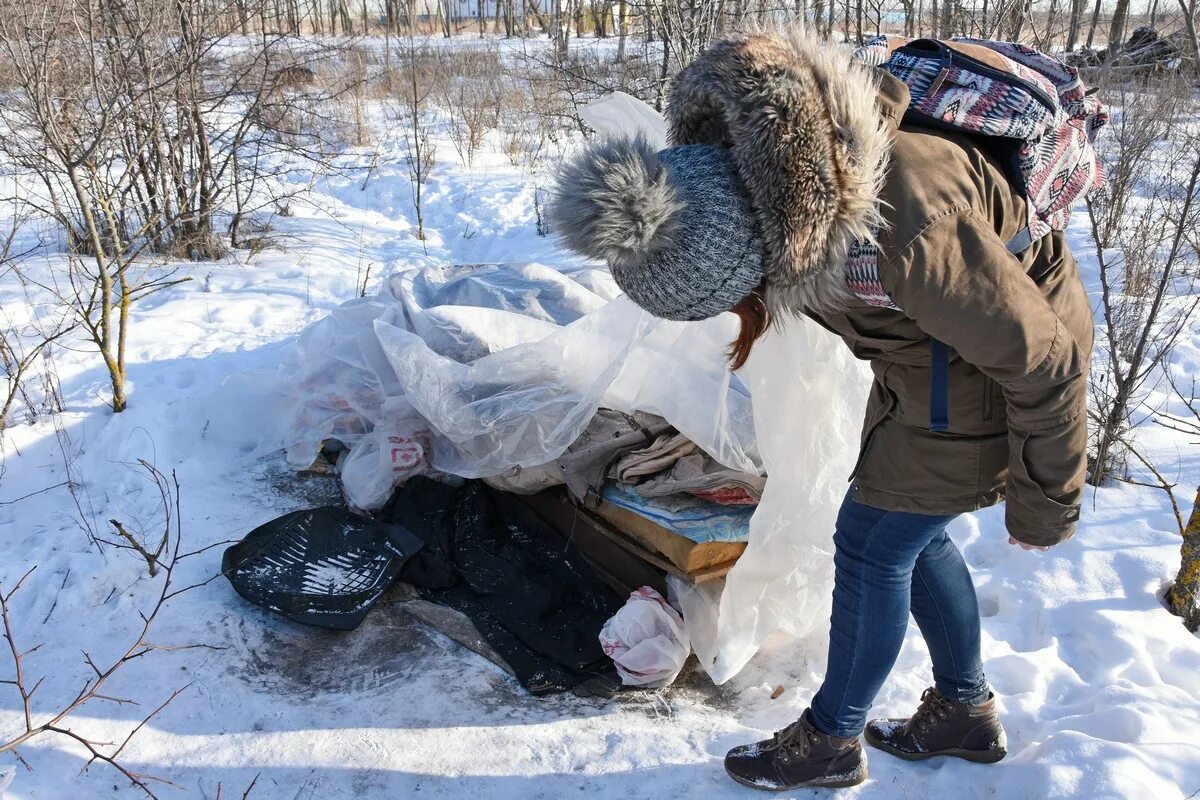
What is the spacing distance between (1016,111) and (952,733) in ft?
4.35

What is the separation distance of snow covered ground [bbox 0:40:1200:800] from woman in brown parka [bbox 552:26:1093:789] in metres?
0.63

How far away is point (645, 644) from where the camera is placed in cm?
217

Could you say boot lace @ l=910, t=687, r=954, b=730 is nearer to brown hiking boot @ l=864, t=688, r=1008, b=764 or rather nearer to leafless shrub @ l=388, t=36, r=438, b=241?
brown hiking boot @ l=864, t=688, r=1008, b=764

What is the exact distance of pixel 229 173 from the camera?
638 cm

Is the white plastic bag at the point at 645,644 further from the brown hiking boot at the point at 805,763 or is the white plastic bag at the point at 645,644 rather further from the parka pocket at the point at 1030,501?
the parka pocket at the point at 1030,501

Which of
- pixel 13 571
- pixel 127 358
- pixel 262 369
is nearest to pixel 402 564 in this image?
pixel 13 571

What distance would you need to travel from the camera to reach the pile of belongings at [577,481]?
2158mm

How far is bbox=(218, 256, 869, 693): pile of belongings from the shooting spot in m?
2.16

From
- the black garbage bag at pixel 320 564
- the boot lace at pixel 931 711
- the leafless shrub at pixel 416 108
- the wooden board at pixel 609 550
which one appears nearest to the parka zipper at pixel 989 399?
the boot lace at pixel 931 711

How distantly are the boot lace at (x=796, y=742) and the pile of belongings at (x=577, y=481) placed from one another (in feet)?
1.22

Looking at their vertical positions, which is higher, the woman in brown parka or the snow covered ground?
the woman in brown parka

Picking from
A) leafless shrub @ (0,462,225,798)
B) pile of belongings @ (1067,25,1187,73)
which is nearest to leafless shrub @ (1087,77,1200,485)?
pile of belongings @ (1067,25,1187,73)

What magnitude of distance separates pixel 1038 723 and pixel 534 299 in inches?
85.5

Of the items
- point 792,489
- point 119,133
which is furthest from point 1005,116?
point 119,133
